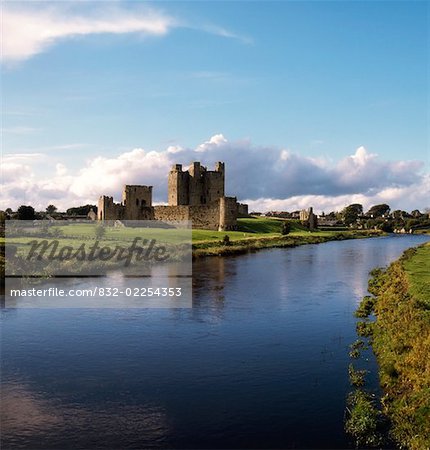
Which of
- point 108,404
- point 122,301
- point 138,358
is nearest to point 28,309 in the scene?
point 122,301

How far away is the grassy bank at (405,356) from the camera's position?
13531mm

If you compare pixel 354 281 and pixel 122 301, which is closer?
pixel 122 301

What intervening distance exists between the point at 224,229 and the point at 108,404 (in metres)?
69.0

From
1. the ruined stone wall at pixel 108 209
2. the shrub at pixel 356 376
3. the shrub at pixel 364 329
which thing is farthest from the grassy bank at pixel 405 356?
the ruined stone wall at pixel 108 209

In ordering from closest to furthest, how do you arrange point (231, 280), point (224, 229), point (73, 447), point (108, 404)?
point (73, 447) < point (108, 404) < point (231, 280) < point (224, 229)

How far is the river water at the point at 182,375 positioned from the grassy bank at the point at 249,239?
30107 millimetres

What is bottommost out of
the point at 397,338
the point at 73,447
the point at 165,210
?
the point at 73,447

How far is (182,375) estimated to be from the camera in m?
18.0

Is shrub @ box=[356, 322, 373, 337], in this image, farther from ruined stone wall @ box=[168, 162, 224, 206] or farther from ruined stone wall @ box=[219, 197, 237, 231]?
ruined stone wall @ box=[168, 162, 224, 206]

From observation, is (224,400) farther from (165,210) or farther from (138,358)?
(165,210)

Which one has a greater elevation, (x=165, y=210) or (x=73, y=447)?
(x=165, y=210)

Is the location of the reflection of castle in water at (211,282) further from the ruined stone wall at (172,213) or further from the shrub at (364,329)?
the ruined stone wall at (172,213)

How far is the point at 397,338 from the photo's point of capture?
64.7ft

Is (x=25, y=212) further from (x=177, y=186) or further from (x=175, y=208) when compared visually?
(x=177, y=186)
